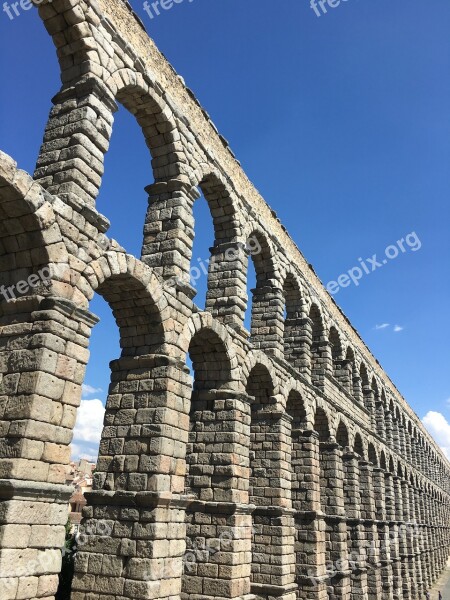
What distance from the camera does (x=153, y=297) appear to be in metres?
9.51

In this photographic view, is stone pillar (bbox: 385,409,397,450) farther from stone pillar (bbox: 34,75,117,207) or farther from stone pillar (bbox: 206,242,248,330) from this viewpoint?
stone pillar (bbox: 34,75,117,207)

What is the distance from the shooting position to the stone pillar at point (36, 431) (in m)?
6.04

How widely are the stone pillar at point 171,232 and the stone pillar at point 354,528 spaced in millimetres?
14084

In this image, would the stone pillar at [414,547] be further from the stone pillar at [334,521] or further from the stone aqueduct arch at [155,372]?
the stone aqueduct arch at [155,372]

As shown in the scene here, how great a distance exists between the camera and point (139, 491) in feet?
28.6

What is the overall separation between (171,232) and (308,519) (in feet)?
33.7

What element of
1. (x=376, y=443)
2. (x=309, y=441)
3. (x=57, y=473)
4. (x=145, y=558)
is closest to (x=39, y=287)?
(x=57, y=473)

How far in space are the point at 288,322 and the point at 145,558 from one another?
11.5m

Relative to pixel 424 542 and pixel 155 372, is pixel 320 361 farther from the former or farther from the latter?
pixel 424 542

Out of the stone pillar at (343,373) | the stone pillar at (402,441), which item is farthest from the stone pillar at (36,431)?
the stone pillar at (402,441)

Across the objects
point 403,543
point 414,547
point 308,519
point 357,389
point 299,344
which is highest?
point 357,389

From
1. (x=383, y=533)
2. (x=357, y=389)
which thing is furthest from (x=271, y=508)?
(x=383, y=533)

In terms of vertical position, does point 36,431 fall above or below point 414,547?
above
